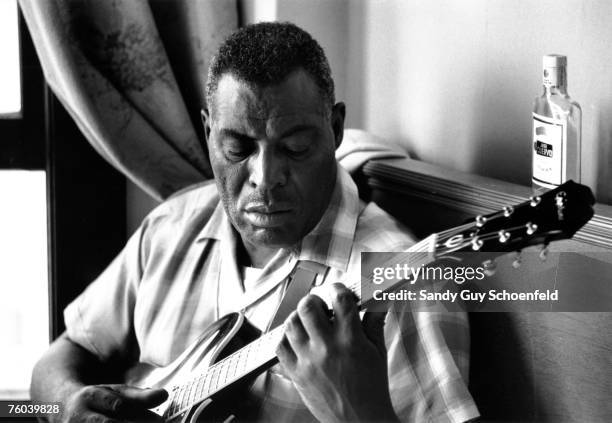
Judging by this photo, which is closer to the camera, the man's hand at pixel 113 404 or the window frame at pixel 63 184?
the man's hand at pixel 113 404

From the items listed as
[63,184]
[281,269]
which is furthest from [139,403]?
[63,184]

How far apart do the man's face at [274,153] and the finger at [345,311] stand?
0.17 m

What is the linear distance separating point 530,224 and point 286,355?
329 mm

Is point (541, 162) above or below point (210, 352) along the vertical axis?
→ above

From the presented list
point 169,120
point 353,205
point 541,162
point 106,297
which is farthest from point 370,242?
point 169,120

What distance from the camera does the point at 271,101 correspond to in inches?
40.4

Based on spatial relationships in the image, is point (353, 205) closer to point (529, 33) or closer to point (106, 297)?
point (529, 33)

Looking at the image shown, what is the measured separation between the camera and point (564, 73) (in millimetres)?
952

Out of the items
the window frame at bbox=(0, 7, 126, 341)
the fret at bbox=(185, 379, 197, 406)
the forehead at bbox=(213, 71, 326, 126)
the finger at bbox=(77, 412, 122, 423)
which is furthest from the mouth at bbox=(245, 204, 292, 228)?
the window frame at bbox=(0, 7, 126, 341)

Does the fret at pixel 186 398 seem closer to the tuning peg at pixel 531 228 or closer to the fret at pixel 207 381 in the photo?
the fret at pixel 207 381

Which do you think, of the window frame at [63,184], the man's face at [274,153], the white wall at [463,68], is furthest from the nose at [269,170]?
the window frame at [63,184]

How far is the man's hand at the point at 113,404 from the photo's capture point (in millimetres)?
1086

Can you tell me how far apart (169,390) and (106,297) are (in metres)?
0.24

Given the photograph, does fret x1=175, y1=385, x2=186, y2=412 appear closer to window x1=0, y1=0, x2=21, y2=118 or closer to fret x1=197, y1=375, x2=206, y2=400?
fret x1=197, y1=375, x2=206, y2=400
